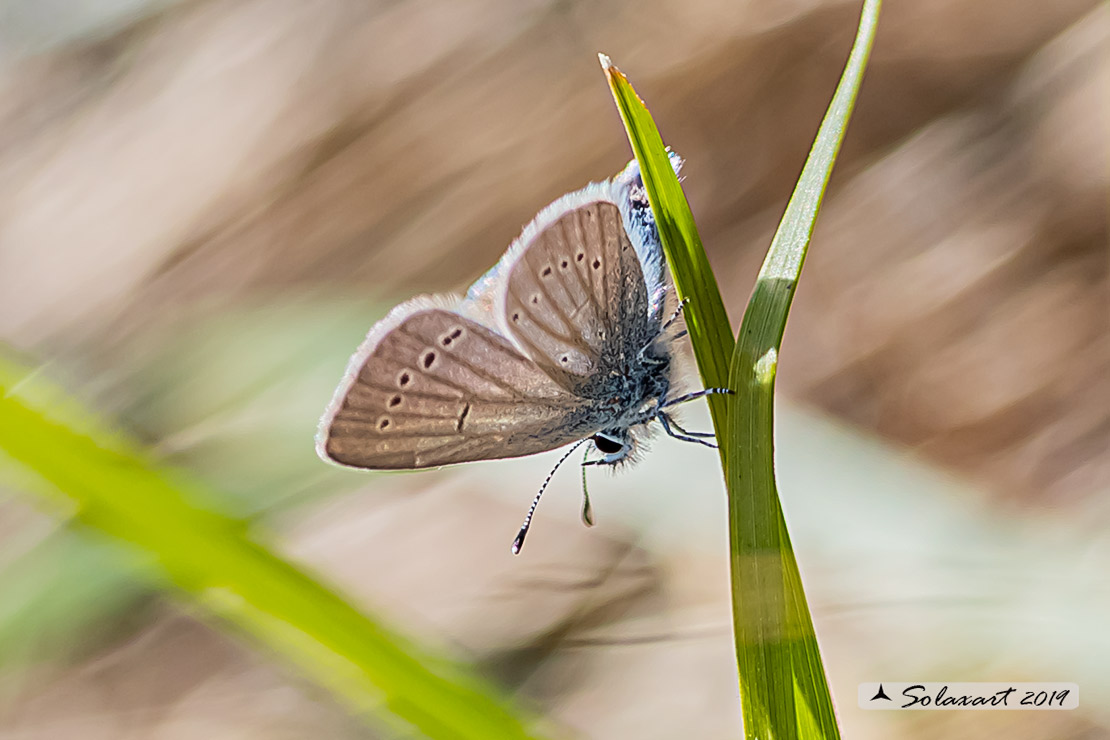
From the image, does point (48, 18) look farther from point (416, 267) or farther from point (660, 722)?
point (660, 722)

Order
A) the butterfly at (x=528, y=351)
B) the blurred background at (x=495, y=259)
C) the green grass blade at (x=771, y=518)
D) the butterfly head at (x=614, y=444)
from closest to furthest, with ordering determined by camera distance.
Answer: the green grass blade at (x=771, y=518), the butterfly at (x=528, y=351), the butterfly head at (x=614, y=444), the blurred background at (x=495, y=259)

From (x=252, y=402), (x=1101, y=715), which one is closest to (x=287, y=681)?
(x=252, y=402)

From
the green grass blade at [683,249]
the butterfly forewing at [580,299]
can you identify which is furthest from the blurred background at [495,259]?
the green grass blade at [683,249]

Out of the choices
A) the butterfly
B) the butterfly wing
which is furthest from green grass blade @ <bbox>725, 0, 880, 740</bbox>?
the butterfly wing

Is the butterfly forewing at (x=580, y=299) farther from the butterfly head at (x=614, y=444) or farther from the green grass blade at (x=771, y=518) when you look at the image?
the green grass blade at (x=771, y=518)

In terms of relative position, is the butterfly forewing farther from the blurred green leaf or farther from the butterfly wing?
the blurred green leaf

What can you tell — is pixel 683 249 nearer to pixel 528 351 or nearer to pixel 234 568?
pixel 528 351
